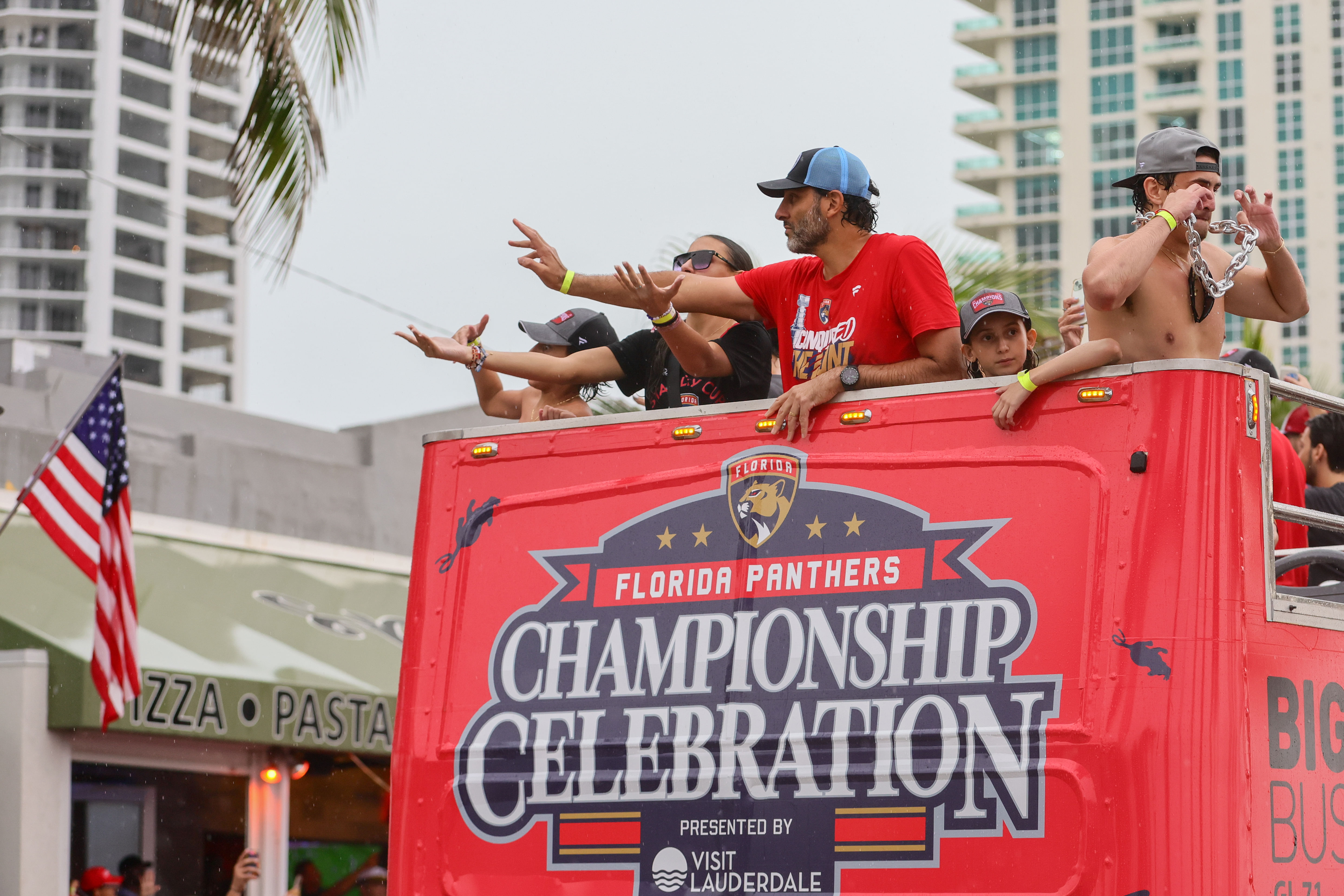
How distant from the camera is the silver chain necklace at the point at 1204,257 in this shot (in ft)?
15.6

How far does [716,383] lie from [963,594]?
183 centimetres

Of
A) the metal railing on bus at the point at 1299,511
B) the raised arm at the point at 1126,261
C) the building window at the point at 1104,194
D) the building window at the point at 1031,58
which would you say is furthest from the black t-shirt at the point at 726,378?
the building window at the point at 1031,58

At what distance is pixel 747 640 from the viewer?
466 centimetres

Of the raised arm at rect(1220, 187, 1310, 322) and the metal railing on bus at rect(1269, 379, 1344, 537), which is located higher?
the raised arm at rect(1220, 187, 1310, 322)

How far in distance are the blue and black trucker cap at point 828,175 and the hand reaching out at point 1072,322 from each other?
108 centimetres

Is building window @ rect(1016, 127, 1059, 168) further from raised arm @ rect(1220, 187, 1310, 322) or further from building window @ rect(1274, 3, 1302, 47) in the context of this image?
raised arm @ rect(1220, 187, 1310, 322)

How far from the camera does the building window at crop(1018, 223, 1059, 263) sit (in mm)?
112375

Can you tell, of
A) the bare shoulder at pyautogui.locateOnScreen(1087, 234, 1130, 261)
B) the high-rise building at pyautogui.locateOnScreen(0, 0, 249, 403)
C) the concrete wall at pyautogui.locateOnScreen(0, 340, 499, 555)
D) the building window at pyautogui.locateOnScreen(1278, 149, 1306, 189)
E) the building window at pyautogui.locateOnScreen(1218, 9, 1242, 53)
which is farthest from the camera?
the building window at pyautogui.locateOnScreen(1218, 9, 1242, 53)

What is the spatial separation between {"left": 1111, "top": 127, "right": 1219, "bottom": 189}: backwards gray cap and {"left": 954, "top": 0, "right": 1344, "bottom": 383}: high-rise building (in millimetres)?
100192

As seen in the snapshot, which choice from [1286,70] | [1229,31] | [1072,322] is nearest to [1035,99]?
[1229,31]

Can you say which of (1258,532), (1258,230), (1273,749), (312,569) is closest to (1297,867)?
(1273,749)

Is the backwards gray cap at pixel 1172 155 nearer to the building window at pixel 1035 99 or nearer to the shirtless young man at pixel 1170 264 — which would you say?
the shirtless young man at pixel 1170 264

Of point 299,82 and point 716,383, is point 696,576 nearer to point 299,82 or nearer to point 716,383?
point 716,383

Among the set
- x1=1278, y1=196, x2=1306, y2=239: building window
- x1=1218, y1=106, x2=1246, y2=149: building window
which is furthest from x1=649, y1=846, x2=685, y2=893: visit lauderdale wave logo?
x1=1218, y1=106, x2=1246, y2=149: building window
